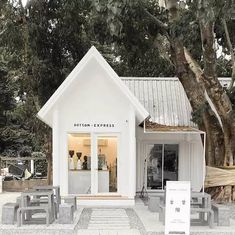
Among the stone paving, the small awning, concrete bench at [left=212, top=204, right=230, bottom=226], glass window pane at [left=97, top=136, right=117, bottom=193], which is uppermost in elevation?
the small awning

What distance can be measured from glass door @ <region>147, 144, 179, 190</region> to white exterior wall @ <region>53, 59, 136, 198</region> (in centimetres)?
350

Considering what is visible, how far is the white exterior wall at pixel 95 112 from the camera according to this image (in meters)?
17.5

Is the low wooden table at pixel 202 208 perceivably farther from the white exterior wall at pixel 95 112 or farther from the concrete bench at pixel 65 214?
the white exterior wall at pixel 95 112

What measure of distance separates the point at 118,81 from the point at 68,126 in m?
2.35

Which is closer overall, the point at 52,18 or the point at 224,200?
the point at 224,200

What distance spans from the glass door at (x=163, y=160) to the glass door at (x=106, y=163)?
3.53 m

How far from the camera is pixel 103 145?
17.6 meters

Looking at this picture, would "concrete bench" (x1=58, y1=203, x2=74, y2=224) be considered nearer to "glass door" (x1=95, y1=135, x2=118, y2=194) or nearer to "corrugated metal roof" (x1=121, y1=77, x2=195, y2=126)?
"glass door" (x1=95, y1=135, x2=118, y2=194)

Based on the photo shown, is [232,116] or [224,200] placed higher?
[232,116]

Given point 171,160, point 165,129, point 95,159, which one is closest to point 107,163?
point 95,159

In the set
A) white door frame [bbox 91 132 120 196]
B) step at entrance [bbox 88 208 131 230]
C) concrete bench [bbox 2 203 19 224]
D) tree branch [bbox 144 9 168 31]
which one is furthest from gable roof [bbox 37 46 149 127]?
concrete bench [bbox 2 203 19 224]

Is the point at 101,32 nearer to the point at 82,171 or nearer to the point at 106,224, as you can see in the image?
the point at 82,171

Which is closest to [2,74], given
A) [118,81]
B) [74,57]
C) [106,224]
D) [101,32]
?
[74,57]

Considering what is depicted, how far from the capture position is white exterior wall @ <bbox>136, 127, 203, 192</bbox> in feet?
67.6
